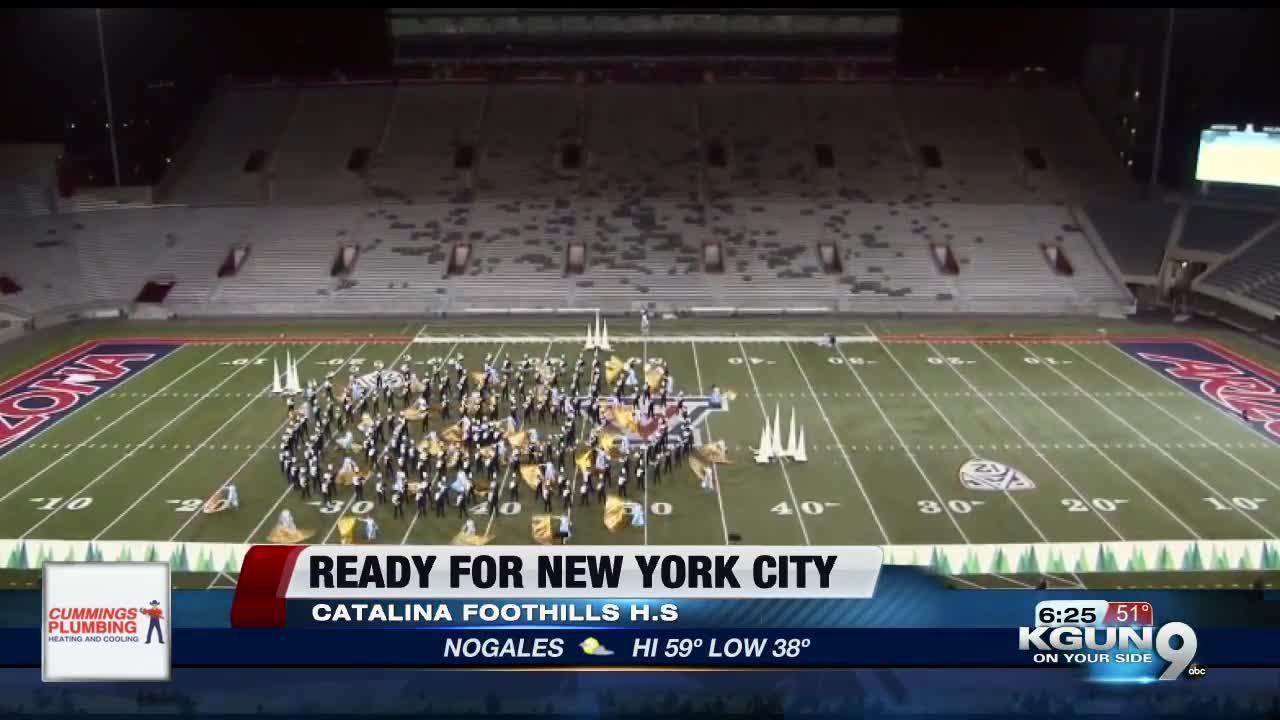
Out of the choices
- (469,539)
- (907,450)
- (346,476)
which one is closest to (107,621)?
(469,539)

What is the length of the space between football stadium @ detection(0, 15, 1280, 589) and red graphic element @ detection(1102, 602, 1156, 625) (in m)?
3.12

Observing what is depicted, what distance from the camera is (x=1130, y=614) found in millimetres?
9531

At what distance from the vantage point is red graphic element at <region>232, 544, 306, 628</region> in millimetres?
9555

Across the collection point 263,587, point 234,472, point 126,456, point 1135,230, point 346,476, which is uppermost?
point 1135,230

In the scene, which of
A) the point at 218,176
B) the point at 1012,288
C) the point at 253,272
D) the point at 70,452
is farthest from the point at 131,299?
the point at 1012,288

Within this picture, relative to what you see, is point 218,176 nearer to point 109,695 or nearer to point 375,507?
point 375,507

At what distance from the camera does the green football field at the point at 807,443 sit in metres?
15.6

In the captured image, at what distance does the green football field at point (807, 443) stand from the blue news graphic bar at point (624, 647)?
4111 mm

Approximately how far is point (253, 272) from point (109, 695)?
24711mm

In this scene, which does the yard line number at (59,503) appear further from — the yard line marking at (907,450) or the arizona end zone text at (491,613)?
the yard line marking at (907,450)

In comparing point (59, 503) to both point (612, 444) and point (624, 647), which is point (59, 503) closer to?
point (612, 444)

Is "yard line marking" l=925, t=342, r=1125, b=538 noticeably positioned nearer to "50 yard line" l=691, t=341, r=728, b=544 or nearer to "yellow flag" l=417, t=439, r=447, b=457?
"50 yard line" l=691, t=341, r=728, b=544

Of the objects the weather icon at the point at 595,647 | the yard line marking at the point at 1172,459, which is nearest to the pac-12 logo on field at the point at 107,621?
the weather icon at the point at 595,647

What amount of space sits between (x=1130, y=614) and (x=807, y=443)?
9.93m
